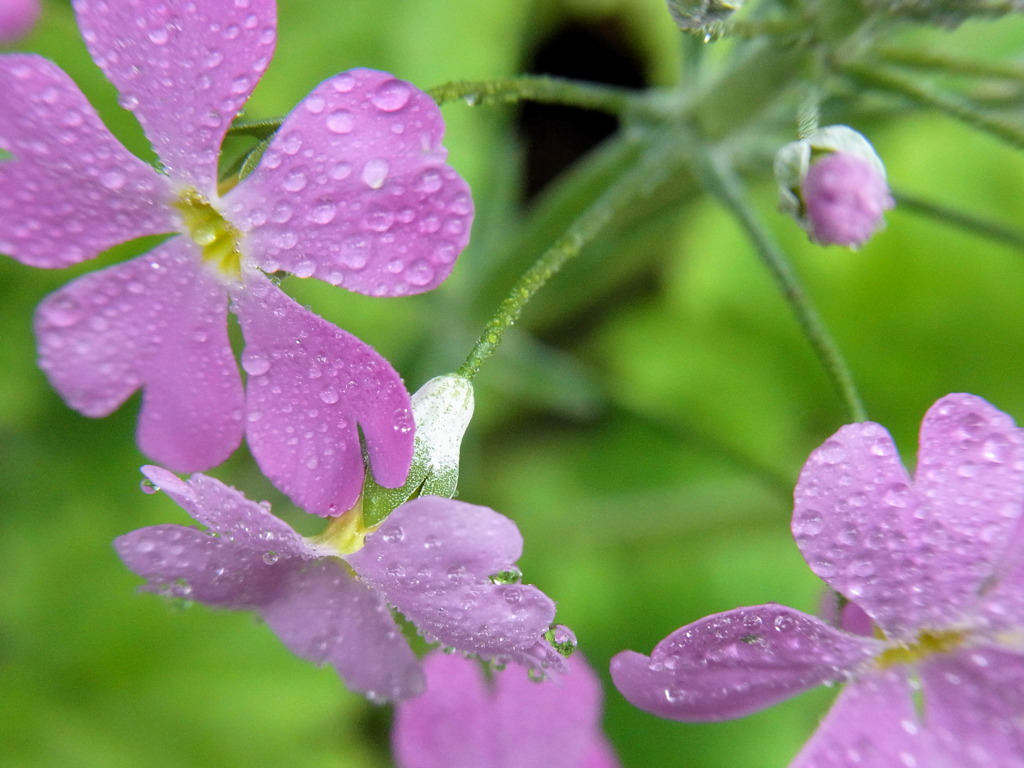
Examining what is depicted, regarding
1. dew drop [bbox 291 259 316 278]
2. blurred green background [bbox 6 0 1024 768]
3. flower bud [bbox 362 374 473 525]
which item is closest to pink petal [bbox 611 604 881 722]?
flower bud [bbox 362 374 473 525]

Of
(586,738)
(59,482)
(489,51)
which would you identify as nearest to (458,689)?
(586,738)

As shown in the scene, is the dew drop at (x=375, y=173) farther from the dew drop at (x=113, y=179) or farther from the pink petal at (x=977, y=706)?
the pink petal at (x=977, y=706)

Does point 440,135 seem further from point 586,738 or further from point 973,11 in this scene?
point 586,738

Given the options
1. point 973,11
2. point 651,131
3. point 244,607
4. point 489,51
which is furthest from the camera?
point 489,51

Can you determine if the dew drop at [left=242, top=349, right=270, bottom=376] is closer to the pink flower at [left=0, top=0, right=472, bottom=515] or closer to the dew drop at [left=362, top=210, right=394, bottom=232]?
the pink flower at [left=0, top=0, right=472, bottom=515]

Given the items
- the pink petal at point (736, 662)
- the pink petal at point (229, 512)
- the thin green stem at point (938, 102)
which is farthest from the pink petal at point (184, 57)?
the thin green stem at point (938, 102)

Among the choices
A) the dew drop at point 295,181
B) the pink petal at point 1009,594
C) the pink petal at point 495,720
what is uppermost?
the dew drop at point 295,181

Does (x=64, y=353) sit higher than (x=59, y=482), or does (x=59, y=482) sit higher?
(x=64, y=353)

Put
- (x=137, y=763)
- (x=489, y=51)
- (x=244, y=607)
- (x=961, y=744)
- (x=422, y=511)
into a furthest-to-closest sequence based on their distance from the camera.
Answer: (x=489, y=51) < (x=137, y=763) < (x=244, y=607) < (x=961, y=744) < (x=422, y=511)
